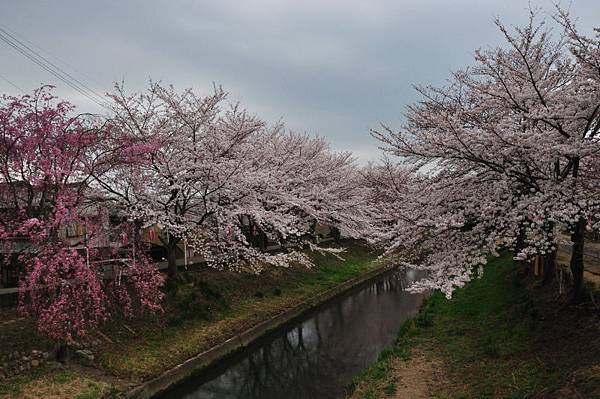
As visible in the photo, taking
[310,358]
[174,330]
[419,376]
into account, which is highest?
[174,330]

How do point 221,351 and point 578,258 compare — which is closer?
point 578,258

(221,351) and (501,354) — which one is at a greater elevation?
(501,354)

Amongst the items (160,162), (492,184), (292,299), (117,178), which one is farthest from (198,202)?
(492,184)

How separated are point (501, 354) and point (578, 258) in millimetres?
2571

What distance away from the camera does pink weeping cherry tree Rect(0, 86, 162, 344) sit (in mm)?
8891

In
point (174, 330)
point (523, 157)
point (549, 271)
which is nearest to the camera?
point (523, 157)

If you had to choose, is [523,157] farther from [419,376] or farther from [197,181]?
[197,181]

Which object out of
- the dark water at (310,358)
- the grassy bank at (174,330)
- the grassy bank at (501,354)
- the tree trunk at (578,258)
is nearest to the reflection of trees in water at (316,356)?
the dark water at (310,358)

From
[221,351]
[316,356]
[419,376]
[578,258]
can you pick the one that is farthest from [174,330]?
[578,258]

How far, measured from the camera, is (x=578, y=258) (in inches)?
360

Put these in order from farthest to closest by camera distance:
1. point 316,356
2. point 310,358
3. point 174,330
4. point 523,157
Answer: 1. point 316,356
2. point 310,358
3. point 174,330
4. point 523,157

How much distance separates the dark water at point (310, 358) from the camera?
1064 cm

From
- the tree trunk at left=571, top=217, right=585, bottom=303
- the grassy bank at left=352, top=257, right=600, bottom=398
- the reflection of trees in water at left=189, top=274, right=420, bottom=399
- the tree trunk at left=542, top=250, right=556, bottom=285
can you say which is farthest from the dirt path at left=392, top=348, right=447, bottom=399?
the tree trunk at left=542, top=250, right=556, bottom=285

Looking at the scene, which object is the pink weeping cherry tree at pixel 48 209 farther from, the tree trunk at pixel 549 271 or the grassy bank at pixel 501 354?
the tree trunk at pixel 549 271
